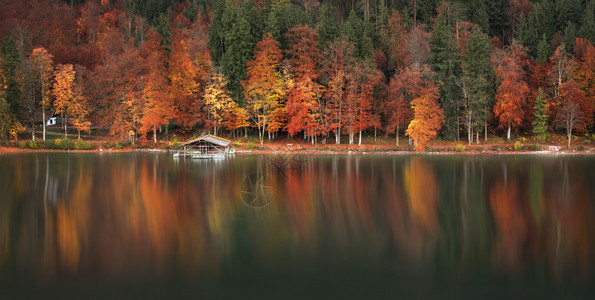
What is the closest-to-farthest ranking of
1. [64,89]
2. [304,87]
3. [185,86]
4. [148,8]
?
1. [304,87]
2. [64,89]
3. [185,86]
4. [148,8]

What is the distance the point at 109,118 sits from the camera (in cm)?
6022

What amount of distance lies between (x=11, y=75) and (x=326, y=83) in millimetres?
41041

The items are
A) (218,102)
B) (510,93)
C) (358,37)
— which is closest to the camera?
(510,93)

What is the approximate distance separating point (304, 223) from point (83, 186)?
17828 mm

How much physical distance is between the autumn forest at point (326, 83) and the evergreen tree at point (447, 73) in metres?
0.19

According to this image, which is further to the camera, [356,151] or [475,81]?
[475,81]

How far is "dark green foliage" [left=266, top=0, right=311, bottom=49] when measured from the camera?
206 ft

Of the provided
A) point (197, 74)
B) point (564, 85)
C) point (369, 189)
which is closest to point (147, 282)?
point (369, 189)

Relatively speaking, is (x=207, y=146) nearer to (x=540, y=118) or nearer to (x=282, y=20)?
(x=282, y=20)

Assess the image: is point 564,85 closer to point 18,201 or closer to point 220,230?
point 220,230

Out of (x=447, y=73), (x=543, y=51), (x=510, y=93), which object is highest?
(x=543, y=51)

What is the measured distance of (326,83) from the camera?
60.8 meters

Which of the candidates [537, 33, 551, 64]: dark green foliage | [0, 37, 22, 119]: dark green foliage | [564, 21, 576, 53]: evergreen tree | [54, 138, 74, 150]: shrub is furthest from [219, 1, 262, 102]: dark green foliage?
[564, 21, 576, 53]: evergreen tree

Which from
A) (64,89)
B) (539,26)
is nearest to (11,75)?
(64,89)
